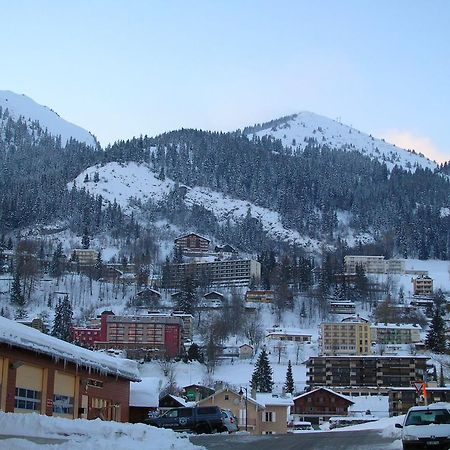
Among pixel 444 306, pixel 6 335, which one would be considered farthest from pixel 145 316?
pixel 6 335

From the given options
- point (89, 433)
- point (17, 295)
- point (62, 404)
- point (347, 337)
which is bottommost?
point (347, 337)

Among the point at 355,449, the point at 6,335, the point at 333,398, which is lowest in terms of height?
the point at 333,398

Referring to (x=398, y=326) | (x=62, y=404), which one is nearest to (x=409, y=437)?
(x=62, y=404)

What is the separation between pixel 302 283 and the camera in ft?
613

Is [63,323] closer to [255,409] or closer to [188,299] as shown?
[188,299]

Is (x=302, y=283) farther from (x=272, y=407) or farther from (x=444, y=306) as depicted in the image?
(x=272, y=407)

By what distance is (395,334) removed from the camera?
150750mm

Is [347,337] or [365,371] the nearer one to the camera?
[365,371]

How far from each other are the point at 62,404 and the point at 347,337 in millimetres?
121545

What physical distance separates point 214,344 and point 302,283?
55922 millimetres

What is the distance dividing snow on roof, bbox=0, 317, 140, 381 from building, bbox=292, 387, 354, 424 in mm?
64419

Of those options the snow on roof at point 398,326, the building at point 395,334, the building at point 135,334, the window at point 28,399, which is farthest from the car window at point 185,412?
the snow on roof at point 398,326

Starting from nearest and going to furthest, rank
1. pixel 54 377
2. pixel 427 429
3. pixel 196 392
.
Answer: pixel 427 429 → pixel 54 377 → pixel 196 392

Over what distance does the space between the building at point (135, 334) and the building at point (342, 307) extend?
39.5 meters
